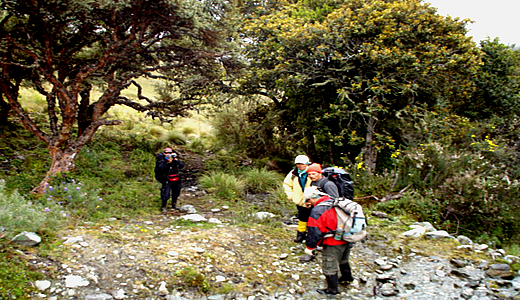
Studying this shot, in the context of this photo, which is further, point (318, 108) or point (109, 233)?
point (318, 108)

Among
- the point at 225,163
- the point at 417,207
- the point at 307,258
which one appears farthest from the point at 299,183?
the point at 225,163

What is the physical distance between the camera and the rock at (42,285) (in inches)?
148

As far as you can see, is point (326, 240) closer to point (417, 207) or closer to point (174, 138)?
point (417, 207)

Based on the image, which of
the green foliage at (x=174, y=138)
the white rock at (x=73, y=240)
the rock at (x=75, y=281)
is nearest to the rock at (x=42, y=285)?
the rock at (x=75, y=281)

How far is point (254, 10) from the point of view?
1468 centimetres

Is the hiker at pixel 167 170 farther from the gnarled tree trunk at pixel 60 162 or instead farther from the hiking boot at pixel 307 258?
the hiking boot at pixel 307 258

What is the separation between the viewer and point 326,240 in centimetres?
433

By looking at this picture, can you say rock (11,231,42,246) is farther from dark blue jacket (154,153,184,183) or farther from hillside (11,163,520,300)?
dark blue jacket (154,153,184,183)

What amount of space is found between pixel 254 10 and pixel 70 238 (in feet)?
40.5

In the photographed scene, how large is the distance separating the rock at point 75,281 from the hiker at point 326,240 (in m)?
2.71

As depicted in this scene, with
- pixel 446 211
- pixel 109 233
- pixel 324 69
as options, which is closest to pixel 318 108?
pixel 324 69

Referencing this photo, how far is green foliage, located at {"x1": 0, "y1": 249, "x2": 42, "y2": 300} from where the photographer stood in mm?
3508

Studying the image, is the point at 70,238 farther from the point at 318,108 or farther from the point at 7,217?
the point at 318,108

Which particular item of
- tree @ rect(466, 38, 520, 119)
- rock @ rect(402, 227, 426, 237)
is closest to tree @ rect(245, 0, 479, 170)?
tree @ rect(466, 38, 520, 119)
